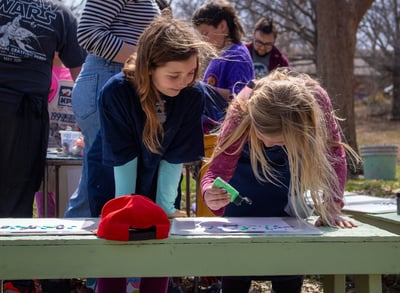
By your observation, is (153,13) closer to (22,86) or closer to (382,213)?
(22,86)

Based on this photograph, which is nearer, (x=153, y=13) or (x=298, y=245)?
(x=298, y=245)

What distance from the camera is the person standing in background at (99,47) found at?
2.40 m

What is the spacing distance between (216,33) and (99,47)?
3.20 ft

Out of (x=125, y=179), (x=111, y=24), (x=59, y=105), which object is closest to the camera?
(x=125, y=179)

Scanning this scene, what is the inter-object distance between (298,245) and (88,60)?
4.60ft

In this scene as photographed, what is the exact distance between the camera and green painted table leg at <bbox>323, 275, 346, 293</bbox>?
2.02 meters

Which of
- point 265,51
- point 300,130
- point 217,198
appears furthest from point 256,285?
point 265,51

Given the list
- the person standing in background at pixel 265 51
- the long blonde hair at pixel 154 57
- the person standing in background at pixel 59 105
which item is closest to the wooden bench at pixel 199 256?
the long blonde hair at pixel 154 57

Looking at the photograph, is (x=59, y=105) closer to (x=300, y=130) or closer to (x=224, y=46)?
(x=224, y=46)

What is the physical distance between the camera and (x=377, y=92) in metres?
22.5

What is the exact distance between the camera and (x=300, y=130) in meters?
1.92

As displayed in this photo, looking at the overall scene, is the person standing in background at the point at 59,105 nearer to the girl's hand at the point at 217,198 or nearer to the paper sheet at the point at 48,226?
the paper sheet at the point at 48,226

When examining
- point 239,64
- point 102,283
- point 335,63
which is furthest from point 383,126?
point 102,283

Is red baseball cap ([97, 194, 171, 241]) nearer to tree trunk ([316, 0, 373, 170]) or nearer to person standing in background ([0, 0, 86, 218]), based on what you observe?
person standing in background ([0, 0, 86, 218])
